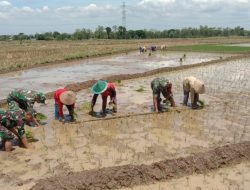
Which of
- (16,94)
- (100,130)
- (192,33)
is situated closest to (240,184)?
(100,130)

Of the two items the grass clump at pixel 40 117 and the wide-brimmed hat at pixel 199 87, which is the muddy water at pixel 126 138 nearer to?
the grass clump at pixel 40 117

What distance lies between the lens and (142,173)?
5617 mm

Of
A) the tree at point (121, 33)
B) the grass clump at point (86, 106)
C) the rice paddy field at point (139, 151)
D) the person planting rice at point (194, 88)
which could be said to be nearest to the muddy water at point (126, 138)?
the rice paddy field at point (139, 151)

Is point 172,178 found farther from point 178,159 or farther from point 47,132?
point 47,132

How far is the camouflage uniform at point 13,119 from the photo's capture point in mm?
6637

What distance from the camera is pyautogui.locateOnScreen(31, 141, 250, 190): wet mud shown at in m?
5.31

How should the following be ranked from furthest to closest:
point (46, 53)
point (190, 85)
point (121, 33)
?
point (121, 33)
point (46, 53)
point (190, 85)

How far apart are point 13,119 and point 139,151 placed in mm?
2524

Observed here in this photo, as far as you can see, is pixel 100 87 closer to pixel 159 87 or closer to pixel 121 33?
pixel 159 87

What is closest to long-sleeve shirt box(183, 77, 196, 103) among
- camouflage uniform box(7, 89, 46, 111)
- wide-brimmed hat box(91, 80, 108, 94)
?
wide-brimmed hat box(91, 80, 108, 94)

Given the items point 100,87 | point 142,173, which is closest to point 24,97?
point 100,87

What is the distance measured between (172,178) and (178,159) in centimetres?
47

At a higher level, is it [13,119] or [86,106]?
[13,119]

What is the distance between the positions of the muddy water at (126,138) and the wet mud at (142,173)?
37cm
